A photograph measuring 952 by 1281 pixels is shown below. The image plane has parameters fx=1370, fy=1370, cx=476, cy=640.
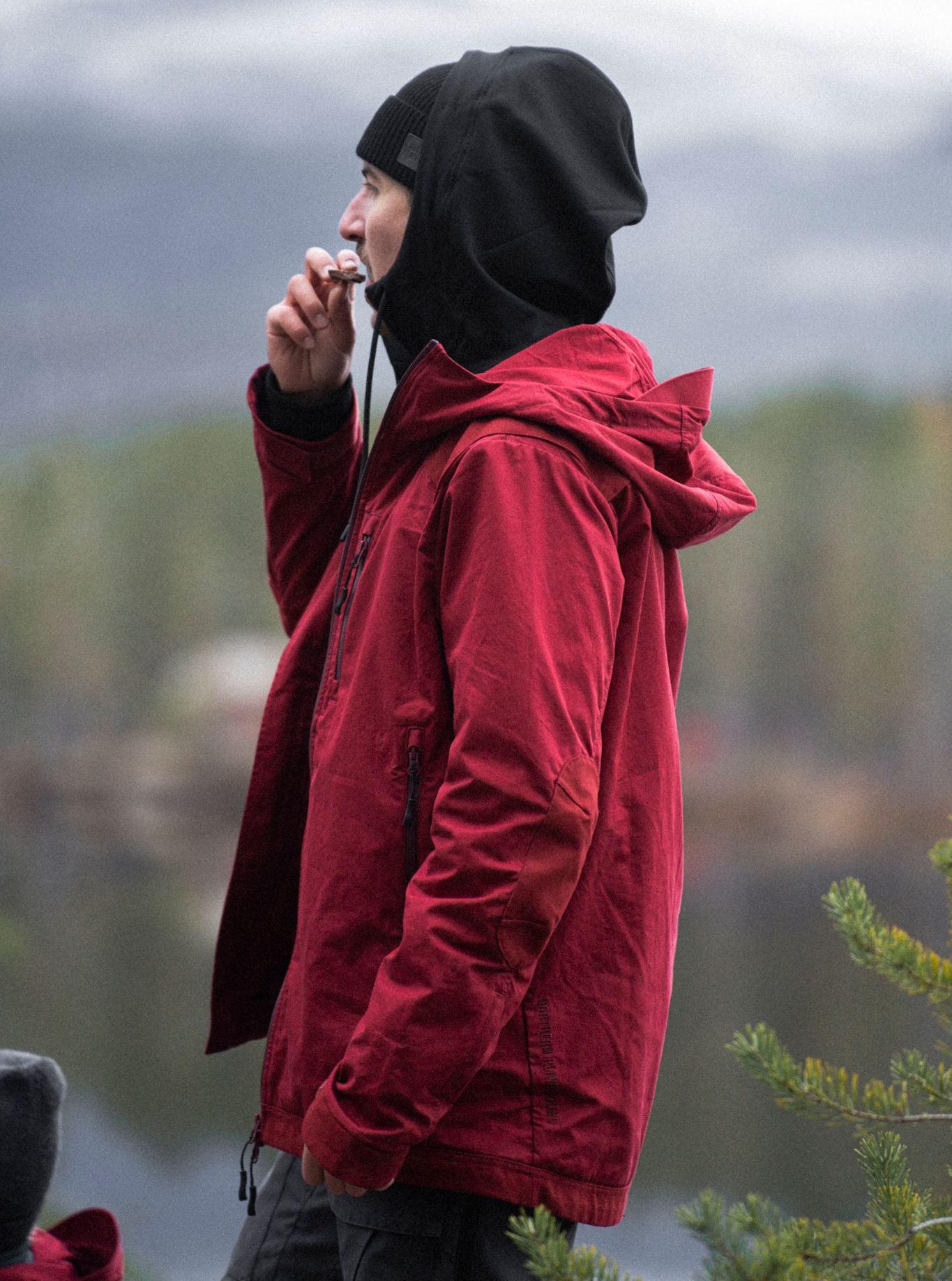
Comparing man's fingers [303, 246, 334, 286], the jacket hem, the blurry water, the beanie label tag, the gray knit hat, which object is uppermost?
the beanie label tag

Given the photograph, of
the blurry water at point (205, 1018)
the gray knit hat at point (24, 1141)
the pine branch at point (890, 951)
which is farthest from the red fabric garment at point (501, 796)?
the blurry water at point (205, 1018)

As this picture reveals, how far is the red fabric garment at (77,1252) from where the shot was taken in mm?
1135

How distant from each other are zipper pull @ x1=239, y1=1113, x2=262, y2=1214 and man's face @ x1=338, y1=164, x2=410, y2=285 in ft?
1.85

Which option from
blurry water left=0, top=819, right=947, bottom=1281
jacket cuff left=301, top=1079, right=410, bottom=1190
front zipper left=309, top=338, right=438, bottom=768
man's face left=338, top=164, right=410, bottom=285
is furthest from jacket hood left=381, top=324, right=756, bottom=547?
blurry water left=0, top=819, right=947, bottom=1281

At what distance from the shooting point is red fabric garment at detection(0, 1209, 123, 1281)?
113cm

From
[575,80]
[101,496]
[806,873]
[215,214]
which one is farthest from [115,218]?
[575,80]

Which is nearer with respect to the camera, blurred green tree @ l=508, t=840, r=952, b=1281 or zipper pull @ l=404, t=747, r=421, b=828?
blurred green tree @ l=508, t=840, r=952, b=1281

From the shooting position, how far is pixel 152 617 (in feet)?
10.8

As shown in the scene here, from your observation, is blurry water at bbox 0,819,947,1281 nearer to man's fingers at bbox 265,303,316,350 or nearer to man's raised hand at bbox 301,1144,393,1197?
man's fingers at bbox 265,303,316,350

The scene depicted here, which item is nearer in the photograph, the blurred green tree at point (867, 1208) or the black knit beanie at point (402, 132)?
the blurred green tree at point (867, 1208)

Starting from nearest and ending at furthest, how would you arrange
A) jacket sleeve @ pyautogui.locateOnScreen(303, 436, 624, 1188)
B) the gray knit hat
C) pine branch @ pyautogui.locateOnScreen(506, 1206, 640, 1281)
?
pine branch @ pyautogui.locateOnScreen(506, 1206, 640, 1281) < jacket sleeve @ pyautogui.locateOnScreen(303, 436, 624, 1188) < the gray knit hat

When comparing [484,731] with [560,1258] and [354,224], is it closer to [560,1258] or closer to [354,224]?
[560,1258]

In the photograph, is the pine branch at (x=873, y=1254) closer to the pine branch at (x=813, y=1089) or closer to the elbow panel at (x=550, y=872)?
the pine branch at (x=813, y=1089)

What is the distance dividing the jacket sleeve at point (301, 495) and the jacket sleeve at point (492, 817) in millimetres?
314
